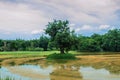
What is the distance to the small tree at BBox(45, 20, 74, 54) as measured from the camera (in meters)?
64.6

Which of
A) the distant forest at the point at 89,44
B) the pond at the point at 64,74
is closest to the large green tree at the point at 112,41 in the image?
the distant forest at the point at 89,44

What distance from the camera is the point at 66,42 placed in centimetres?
6469

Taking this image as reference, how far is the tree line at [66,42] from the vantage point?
214 feet

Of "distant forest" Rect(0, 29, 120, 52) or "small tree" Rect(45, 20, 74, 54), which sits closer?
"small tree" Rect(45, 20, 74, 54)

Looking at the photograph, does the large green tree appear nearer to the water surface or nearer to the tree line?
the tree line

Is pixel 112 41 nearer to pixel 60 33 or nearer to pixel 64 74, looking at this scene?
pixel 60 33

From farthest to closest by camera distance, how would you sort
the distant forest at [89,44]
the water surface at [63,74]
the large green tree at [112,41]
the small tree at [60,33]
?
the large green tree at [112,41]
the distant forest at [89,44]
the small tree at [60,33]
the water surface at [63,74]

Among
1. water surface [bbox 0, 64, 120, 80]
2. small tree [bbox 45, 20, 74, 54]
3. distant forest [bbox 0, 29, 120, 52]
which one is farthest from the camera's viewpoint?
distant forest [bbox 0, 29, 120, 52]

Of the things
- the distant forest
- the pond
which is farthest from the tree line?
the pond

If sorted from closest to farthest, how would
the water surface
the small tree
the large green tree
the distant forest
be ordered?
the water surface → the small tree → the distant forest → the large green tree

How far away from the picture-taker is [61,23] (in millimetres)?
67250

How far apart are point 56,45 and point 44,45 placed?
57.7m

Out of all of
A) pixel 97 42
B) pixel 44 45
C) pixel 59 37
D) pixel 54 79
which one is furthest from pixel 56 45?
pixel 44 45

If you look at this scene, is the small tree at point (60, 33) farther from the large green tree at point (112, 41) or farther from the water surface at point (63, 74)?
the large green tree at point (112, 41)
